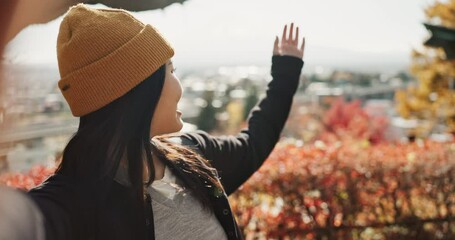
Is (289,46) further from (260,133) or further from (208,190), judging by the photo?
(208,190)

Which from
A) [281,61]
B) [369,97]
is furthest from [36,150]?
[369,97]

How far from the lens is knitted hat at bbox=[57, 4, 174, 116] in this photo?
1282 mm

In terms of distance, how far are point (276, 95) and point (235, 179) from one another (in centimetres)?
35

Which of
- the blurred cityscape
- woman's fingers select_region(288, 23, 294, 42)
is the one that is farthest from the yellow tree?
woman's fingers select_region(288, 23, 294, 42)

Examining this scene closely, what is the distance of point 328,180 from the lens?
4.39 m

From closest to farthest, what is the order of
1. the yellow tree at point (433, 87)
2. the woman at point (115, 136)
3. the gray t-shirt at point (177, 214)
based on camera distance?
the woman at point (115, 136) < the gray t-shirt at point (177, 214) < the yellow tree at point (433, 87)

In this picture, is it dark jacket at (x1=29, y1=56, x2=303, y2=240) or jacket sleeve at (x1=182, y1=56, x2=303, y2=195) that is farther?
jacket sleeve at (x1=182, y1=56, x2=303, y2=195)

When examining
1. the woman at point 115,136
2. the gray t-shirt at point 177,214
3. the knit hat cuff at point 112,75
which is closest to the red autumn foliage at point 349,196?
the gray t-shirt at point 177,214

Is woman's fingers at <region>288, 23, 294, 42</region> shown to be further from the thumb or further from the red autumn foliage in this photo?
the red autumn foliage

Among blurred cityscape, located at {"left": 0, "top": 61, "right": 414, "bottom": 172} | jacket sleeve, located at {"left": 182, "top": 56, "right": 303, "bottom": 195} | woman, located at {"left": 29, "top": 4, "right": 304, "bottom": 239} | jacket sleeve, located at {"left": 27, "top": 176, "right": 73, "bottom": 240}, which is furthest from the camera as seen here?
blurred cityscape, located at {"left": 0, "top": 61, "right": 414, "bottom": 172}


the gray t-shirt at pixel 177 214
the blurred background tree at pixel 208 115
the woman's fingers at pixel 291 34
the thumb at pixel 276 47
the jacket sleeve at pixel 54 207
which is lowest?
the blurred background tree at pixel 208 115

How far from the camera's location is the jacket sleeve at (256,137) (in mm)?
1766

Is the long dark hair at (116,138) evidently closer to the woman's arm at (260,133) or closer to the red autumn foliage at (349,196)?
the woman's arm at (260,133)

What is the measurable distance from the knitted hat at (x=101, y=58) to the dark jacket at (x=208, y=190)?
0.72 feet
